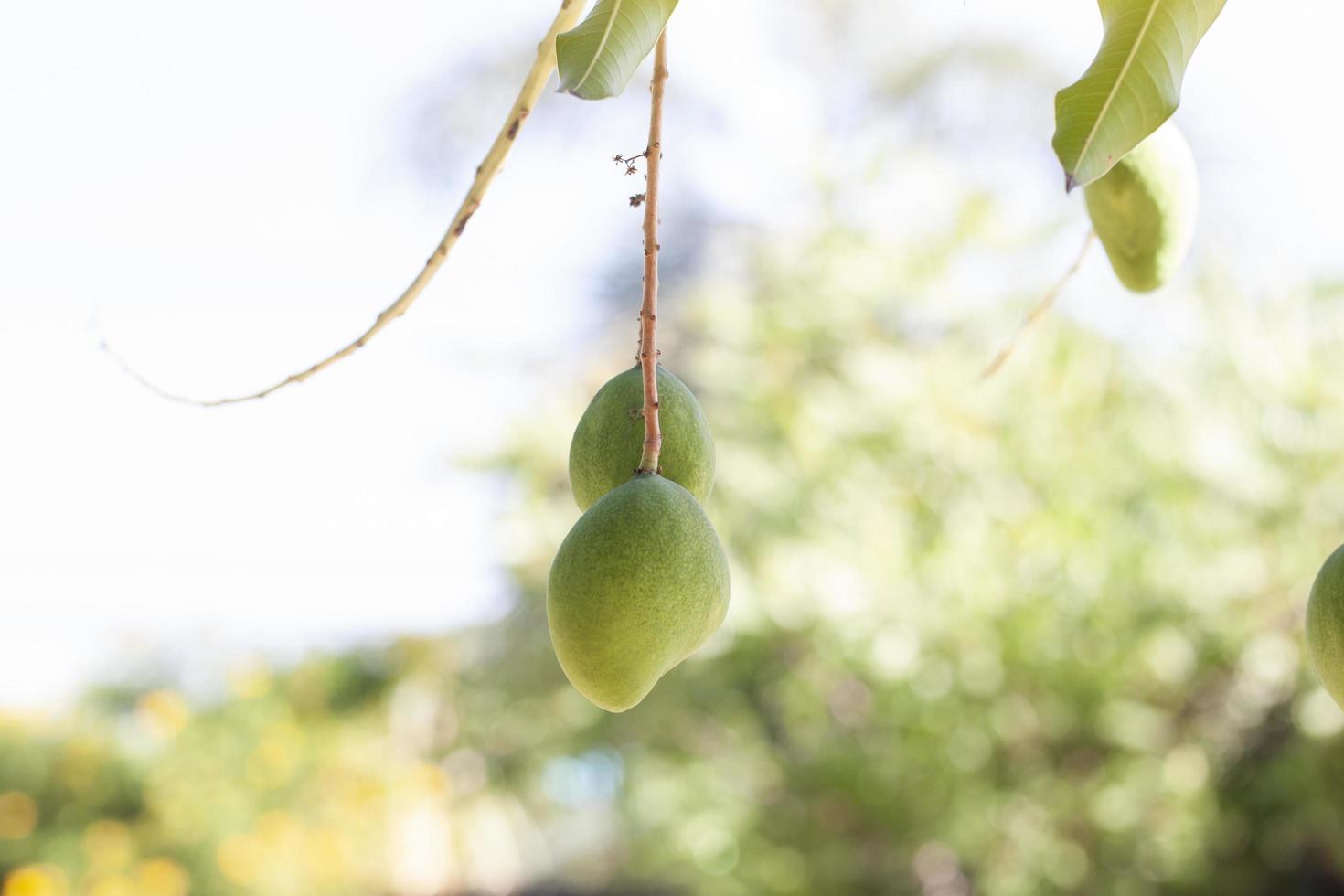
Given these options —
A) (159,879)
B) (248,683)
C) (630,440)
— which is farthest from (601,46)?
(248,683)

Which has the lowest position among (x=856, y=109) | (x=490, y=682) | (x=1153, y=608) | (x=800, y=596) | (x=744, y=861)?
(x=744, y=861)

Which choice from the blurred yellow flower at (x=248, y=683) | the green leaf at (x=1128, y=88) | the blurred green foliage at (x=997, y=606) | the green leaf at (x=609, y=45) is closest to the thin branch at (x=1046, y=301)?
the green leaf at (x=1128, y=88)

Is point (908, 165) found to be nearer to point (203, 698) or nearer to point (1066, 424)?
point (1066, 424)

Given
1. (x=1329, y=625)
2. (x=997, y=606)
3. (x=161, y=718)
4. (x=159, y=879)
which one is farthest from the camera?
(x=161, y=718)

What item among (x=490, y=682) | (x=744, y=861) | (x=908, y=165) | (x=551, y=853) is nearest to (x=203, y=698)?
(x=490, y=682)

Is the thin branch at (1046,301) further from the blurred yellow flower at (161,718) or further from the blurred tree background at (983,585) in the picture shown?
the blurred yellow flower at (161,718)

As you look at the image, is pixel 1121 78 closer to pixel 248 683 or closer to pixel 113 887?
pixel 113 887
